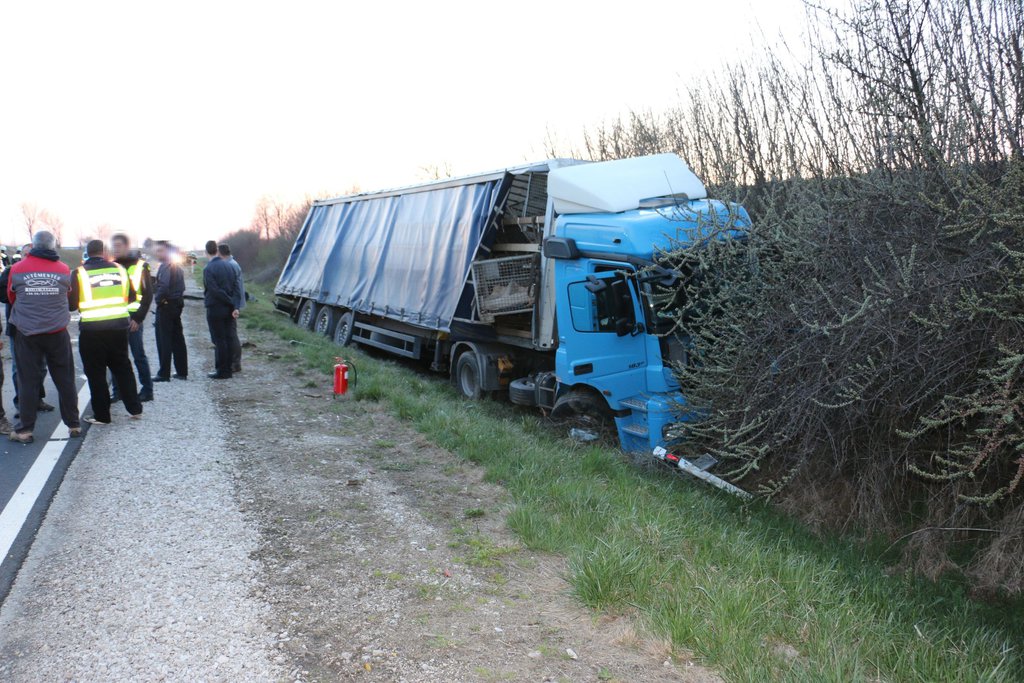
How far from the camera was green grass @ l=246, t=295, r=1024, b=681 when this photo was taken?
3.54 meters

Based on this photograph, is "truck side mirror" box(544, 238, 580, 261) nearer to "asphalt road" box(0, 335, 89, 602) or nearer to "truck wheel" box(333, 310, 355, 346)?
"asphalt road" box(0, 335, 89, 602)

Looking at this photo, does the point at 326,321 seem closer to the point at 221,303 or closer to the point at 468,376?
the point at 221,303

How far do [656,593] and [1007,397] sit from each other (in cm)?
242

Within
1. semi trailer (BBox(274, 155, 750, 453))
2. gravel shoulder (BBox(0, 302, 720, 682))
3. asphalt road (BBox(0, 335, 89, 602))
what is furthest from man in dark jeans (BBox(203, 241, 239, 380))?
gravel shoulder (BBox(0, 302, 720, 682))

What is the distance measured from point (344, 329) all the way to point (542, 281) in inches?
285

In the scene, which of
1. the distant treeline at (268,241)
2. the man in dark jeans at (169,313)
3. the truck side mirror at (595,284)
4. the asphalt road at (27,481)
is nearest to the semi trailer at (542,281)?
the truck side mirror at (595,284)

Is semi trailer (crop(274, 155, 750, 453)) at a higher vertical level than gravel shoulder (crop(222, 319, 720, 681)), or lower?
higher

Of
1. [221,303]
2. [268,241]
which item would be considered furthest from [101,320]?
[268,241]

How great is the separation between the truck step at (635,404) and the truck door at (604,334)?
5cm

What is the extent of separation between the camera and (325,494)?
5.75 metres

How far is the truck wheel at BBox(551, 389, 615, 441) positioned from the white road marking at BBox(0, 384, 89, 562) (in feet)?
14.7

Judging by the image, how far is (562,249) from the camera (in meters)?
8.18

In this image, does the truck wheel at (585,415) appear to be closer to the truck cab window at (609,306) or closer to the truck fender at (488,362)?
the truck cab window at (609,306)

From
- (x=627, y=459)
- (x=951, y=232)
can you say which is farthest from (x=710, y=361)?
(x=951, y=232)
